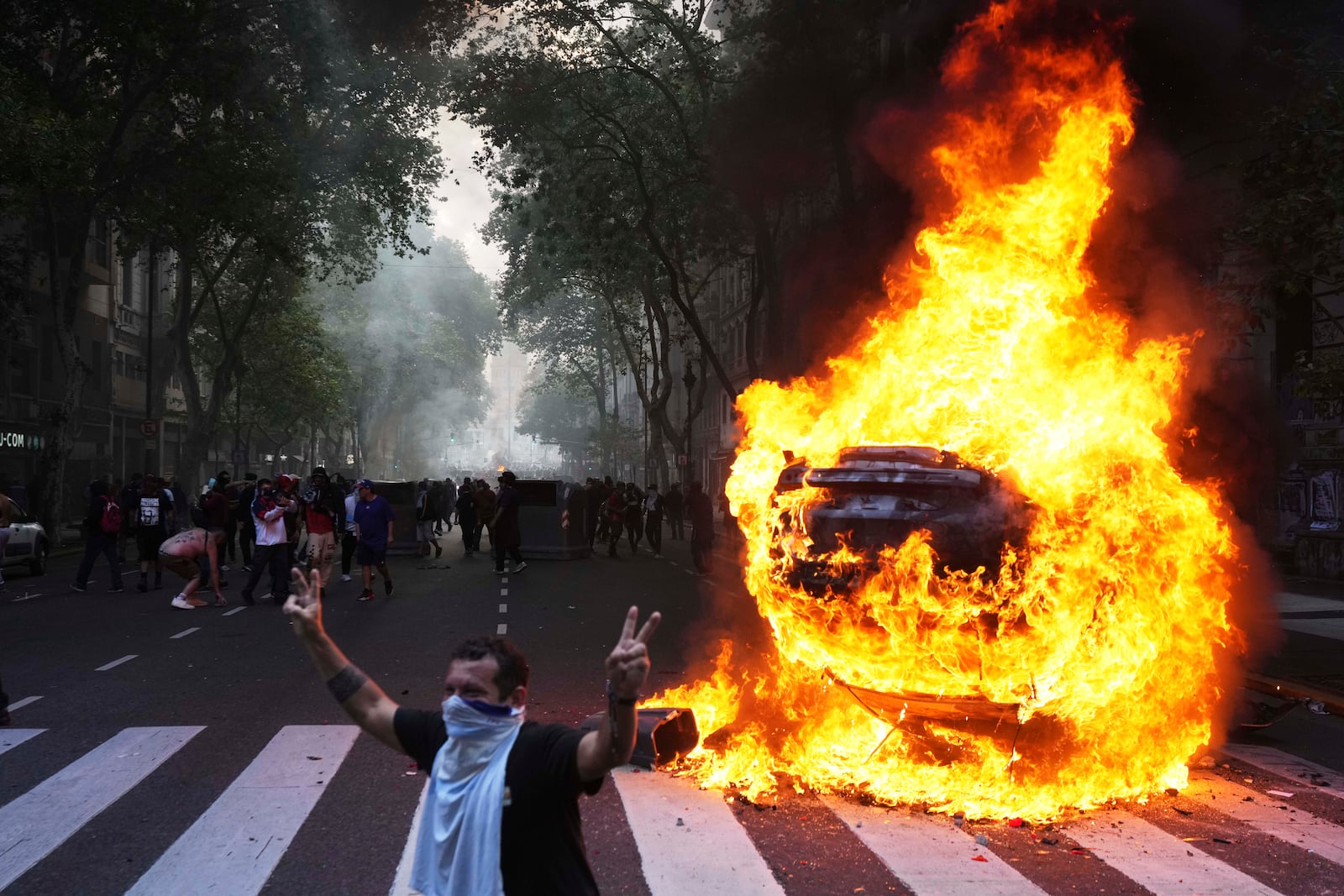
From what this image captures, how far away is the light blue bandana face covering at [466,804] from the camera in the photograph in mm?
2801

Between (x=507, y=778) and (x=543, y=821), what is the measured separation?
A: 0.14 m

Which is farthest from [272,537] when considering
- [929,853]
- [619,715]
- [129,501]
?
[619,715]

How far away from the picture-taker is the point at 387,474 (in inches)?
4616

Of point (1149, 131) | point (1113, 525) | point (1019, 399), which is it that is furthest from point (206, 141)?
point (1113, 525)

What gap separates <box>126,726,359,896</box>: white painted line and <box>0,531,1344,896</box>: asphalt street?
0.06ft

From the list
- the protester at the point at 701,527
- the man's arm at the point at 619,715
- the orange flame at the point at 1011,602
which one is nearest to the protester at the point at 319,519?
the protester at the point at 701,527

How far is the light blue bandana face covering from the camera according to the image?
2.80m

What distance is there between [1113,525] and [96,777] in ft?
21.6

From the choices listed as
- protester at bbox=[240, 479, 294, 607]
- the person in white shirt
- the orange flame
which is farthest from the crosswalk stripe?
protester at bbox=[240, 479, 294, 607]

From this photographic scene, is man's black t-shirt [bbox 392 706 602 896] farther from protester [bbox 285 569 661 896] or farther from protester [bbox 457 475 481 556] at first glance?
protester [bbox 457 475 481 556]

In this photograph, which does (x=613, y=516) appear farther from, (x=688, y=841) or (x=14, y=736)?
(x=688, y=841)

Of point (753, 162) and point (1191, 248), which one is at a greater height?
point (753, 162)

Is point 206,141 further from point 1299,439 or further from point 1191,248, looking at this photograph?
point 1299,439

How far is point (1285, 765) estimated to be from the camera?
7.46m
